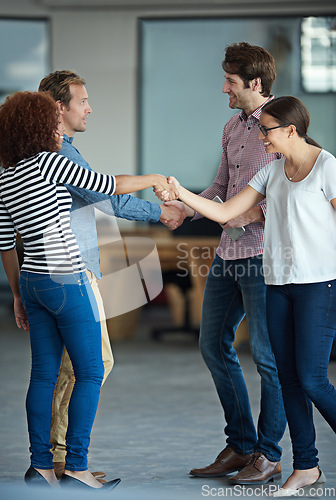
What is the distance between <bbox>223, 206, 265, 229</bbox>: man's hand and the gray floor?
0.87m

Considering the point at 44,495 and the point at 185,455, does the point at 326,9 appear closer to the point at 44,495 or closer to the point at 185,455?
the point at 185,455

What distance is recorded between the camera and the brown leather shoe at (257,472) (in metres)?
2.32

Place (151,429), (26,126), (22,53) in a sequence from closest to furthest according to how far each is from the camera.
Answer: (26,126), (151,429), (22,53)

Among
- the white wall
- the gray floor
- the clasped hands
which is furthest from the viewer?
the white wall

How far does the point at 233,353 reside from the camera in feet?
8.23

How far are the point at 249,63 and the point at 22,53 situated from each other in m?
6.79

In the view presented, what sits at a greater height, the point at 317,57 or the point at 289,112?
the point at 317,57

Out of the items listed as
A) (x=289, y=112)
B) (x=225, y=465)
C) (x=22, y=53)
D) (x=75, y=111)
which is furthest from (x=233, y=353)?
(x=22, y=53)

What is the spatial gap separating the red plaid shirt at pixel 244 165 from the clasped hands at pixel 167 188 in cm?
25

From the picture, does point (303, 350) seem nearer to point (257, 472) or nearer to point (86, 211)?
point (257, 472)

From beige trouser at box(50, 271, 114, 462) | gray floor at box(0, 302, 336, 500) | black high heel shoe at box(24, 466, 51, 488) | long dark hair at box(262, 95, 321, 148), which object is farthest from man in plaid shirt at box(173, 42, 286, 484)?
black high heel shoe at box(24, 466, 51, 488)

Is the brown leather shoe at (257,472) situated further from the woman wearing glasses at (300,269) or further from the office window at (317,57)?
the office window at (317,57)

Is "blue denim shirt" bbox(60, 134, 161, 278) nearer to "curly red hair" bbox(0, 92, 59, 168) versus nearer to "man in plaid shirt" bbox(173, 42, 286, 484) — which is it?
"curly red hair" bbox(0, 92, 59, 168)

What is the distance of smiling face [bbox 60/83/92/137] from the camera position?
7.51 ft
